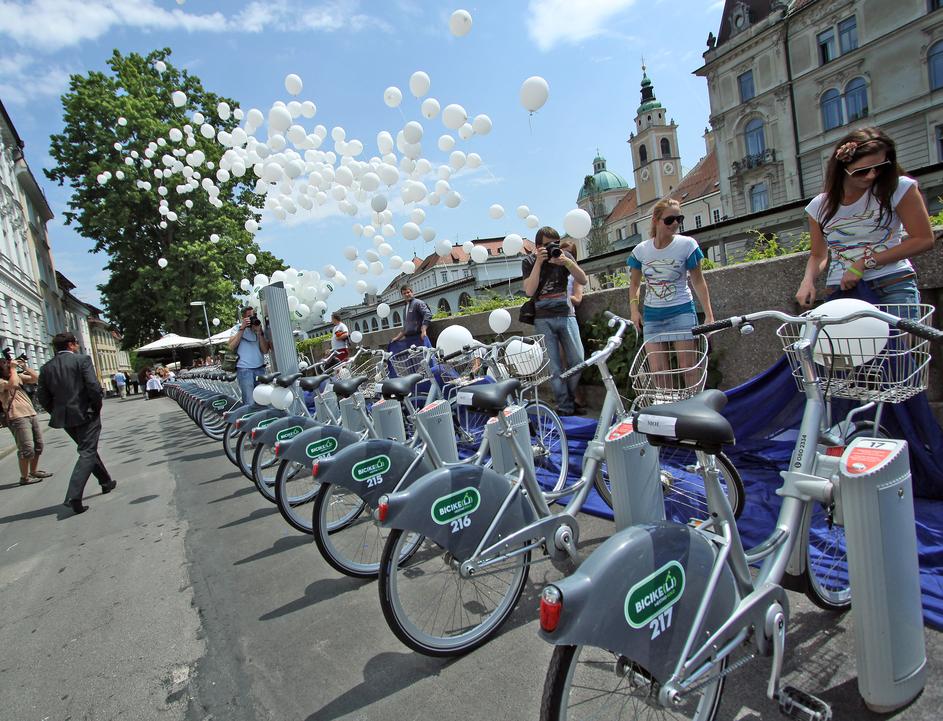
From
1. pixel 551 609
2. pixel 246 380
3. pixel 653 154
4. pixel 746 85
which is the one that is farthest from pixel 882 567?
pixel 653 154

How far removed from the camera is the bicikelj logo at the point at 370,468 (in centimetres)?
343

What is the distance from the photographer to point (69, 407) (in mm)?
6355

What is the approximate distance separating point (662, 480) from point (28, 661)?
3.54 metres

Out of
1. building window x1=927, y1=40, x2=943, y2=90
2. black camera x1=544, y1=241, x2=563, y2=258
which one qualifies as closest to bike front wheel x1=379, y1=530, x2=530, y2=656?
black camera x1=544, y1=241, x2=563, y2=258

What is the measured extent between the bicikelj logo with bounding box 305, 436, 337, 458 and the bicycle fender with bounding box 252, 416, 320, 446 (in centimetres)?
73

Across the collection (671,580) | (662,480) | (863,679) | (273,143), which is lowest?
(863,679)

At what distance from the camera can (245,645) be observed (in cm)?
300

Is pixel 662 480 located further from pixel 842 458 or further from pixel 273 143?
pixel 273 143

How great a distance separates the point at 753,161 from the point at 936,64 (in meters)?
12.4

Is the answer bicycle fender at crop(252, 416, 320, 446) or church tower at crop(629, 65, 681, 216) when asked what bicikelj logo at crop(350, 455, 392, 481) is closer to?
bicycle fender at crop(252, 416, 320, 446)

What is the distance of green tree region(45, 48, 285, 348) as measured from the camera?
26.7 m

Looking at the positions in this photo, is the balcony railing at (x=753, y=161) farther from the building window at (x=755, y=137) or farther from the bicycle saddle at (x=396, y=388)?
the bicycle saddle at (x=396, y=388)

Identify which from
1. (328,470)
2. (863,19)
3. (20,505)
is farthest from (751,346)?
(863,19)

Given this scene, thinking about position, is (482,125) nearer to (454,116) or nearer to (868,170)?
(454,116)
